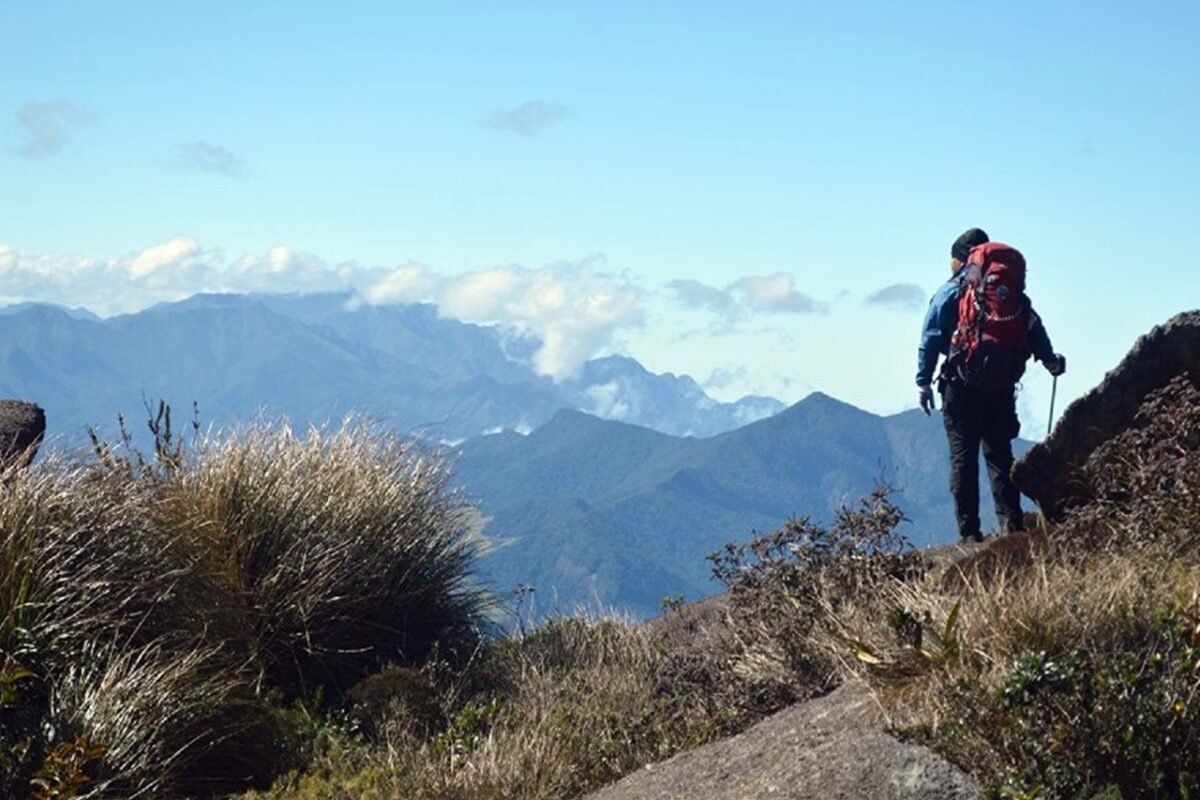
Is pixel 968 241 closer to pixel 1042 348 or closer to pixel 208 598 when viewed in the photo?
pixel 1042 348

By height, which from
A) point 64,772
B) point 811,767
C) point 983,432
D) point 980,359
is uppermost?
point 980,359

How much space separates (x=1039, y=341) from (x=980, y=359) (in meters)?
0.57

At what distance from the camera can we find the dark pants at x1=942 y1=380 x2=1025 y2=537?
10680 millimetres

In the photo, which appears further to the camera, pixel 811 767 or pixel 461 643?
pixel 461 643

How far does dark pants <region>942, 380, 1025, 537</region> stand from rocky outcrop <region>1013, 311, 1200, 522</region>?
84 cm

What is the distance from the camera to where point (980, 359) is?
34.7ft

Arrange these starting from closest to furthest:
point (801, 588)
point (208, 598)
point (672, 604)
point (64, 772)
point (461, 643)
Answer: point (64, 772), point (801, 588), point (208, 598), point (461, 643), point (672, 604)

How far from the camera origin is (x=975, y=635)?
20.8 feet

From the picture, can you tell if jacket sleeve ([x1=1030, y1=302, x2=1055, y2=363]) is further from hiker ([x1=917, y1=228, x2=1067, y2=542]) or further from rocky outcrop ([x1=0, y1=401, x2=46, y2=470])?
rocky outcrop ([x1=0, y1=401, x2=46, y2=470])

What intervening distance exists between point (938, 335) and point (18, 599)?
6226 mm

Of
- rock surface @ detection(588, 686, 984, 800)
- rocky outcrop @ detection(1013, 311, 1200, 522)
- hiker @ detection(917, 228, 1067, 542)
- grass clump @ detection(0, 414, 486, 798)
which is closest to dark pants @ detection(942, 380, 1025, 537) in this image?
hiker @ detection(917, 228, 1067, 542)

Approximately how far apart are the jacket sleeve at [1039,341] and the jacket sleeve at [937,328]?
1.63 ft

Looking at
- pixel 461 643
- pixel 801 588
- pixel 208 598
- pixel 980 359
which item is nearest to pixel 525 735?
pixel 801 588

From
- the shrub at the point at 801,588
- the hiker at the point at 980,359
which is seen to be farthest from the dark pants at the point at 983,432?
the shrub at the point at 801,588
